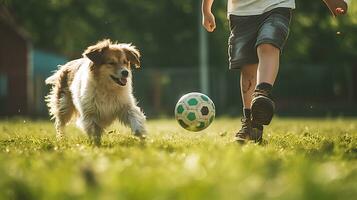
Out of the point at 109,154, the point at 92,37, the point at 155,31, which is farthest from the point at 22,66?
the point at 109,154

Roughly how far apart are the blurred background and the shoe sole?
19135 millimetres

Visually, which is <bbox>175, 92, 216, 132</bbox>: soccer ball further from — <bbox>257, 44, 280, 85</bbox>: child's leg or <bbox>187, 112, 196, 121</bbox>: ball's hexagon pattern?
<bbox>257, 44, 280, 85</bbox>: child's leg

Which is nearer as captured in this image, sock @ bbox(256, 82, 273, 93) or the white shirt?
sock @ bbox(256, 82, 273, 93)

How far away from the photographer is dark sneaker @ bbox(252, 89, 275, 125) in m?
5.43

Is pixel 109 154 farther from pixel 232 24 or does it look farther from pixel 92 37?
pixel 92 37

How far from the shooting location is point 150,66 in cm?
3662

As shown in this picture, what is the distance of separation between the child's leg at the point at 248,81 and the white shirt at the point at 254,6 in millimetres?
567

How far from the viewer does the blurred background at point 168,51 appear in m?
27.0

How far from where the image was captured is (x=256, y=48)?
617 cm

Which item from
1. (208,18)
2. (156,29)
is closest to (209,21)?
(208,18)

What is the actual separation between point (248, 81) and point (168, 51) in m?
29.7

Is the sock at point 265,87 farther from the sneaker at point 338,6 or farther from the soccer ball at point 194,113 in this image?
the sneaker at point 338,6

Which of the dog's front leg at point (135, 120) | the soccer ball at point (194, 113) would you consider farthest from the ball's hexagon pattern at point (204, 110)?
the dog's front leg at point (135, 120)

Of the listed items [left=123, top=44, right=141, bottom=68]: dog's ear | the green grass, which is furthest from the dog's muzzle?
the green grass
